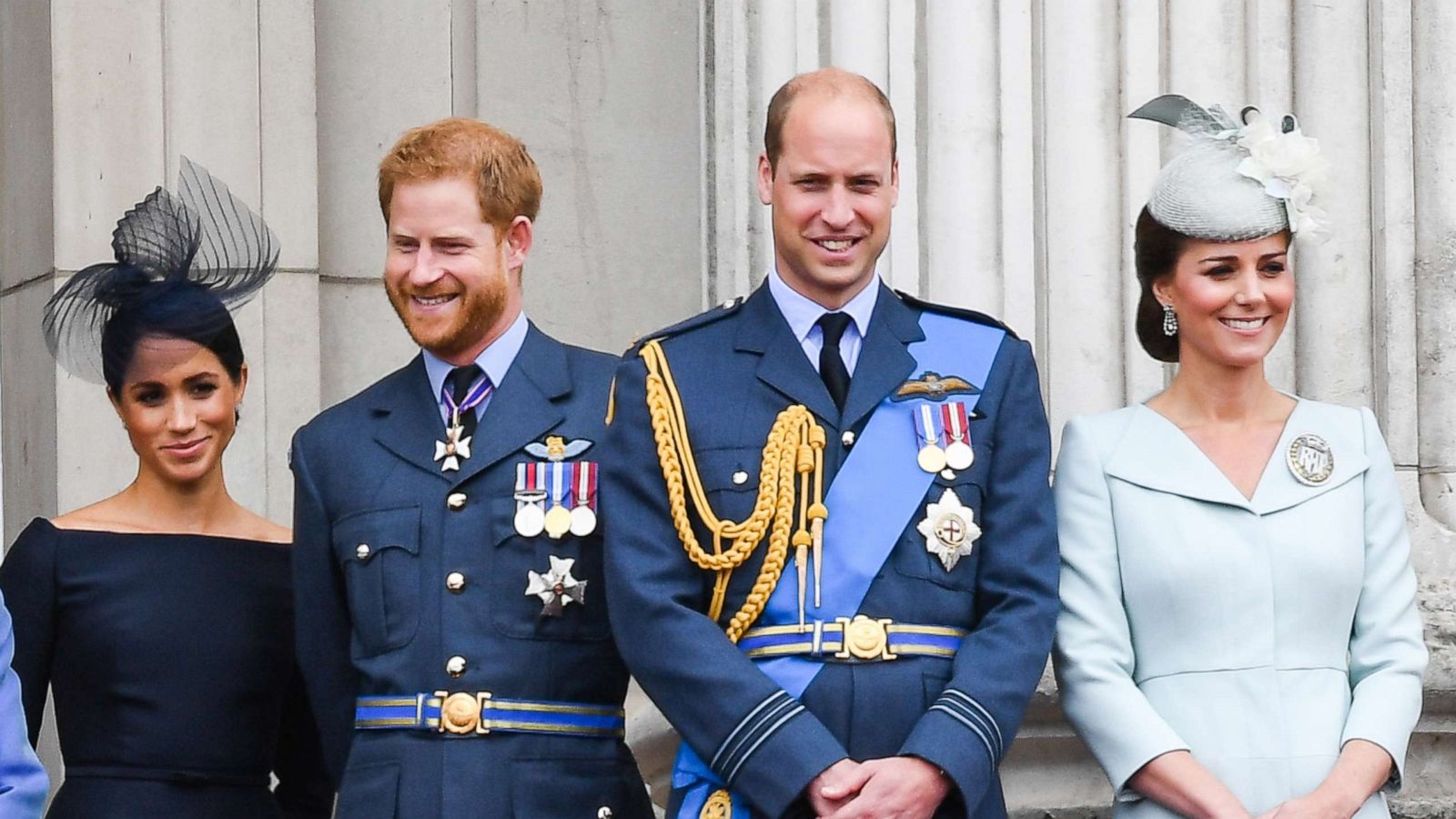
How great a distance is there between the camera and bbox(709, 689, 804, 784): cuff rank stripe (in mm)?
3766

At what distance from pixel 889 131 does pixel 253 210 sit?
2.06 metres

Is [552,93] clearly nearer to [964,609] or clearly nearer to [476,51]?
[476,51]

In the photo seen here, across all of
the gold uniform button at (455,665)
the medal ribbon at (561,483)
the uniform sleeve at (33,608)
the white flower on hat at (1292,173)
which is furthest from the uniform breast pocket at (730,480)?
the uniform sleeve at (33,608)

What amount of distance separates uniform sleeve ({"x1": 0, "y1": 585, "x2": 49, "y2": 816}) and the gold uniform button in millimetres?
678

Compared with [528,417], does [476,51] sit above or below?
above

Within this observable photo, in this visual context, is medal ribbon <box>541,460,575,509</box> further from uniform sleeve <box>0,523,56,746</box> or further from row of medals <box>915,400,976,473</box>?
uniform sleeve <box>0,523,56,746</box>

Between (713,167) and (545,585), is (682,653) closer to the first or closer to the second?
(545,585)

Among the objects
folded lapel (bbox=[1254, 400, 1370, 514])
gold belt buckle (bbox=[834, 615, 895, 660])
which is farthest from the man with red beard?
folded lapel (bbox=[1254, 400, 1370, 514])

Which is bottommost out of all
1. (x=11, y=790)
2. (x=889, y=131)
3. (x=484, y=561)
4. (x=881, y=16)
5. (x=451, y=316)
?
(x=11, y=790)

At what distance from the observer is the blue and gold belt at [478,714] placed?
4098mm

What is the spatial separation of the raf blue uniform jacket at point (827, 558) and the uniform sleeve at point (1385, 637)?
1.80 ft

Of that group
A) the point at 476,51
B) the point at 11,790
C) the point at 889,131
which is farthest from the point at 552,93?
the point at 11,790

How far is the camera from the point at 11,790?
362 cm

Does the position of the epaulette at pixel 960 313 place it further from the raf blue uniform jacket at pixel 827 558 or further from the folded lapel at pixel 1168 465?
the folded lapel at pixel 1168 465
